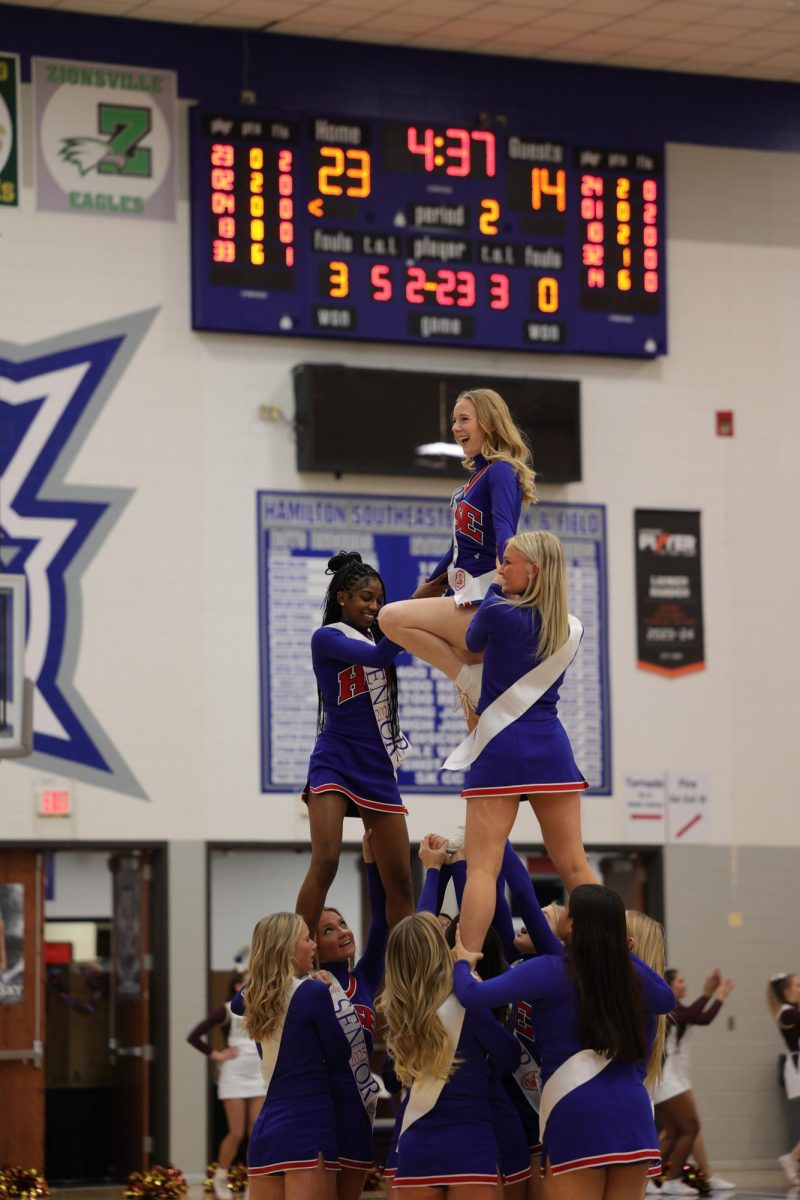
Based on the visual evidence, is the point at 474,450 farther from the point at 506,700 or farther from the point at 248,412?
the point at 248,412

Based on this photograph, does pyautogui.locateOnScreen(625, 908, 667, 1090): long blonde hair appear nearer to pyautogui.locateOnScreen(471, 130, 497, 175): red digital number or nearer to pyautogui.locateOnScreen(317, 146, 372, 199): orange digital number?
pyautogui.locateOnScreen(317, 146, 372, 199): orange digital number

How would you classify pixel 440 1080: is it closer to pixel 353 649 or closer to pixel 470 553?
pixel 353 649

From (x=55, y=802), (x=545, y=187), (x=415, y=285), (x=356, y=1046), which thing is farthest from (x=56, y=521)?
(x=356, y=1046)

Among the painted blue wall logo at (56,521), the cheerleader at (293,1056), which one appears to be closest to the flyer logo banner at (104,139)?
the painted blue wall logo at (56,521)

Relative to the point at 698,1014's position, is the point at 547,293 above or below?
above

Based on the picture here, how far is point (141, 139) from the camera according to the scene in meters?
14.5

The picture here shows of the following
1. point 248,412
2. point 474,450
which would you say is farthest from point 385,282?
point 474,450

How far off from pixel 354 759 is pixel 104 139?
8.15 m

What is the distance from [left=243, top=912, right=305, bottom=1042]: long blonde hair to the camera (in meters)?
6.55

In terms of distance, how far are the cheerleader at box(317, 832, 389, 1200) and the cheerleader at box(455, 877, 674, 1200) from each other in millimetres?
875

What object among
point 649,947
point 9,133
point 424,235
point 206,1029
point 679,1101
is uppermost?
point 9,133

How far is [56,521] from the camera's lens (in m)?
14.1

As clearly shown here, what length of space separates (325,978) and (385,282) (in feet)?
29.3

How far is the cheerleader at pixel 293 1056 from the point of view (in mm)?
6559
